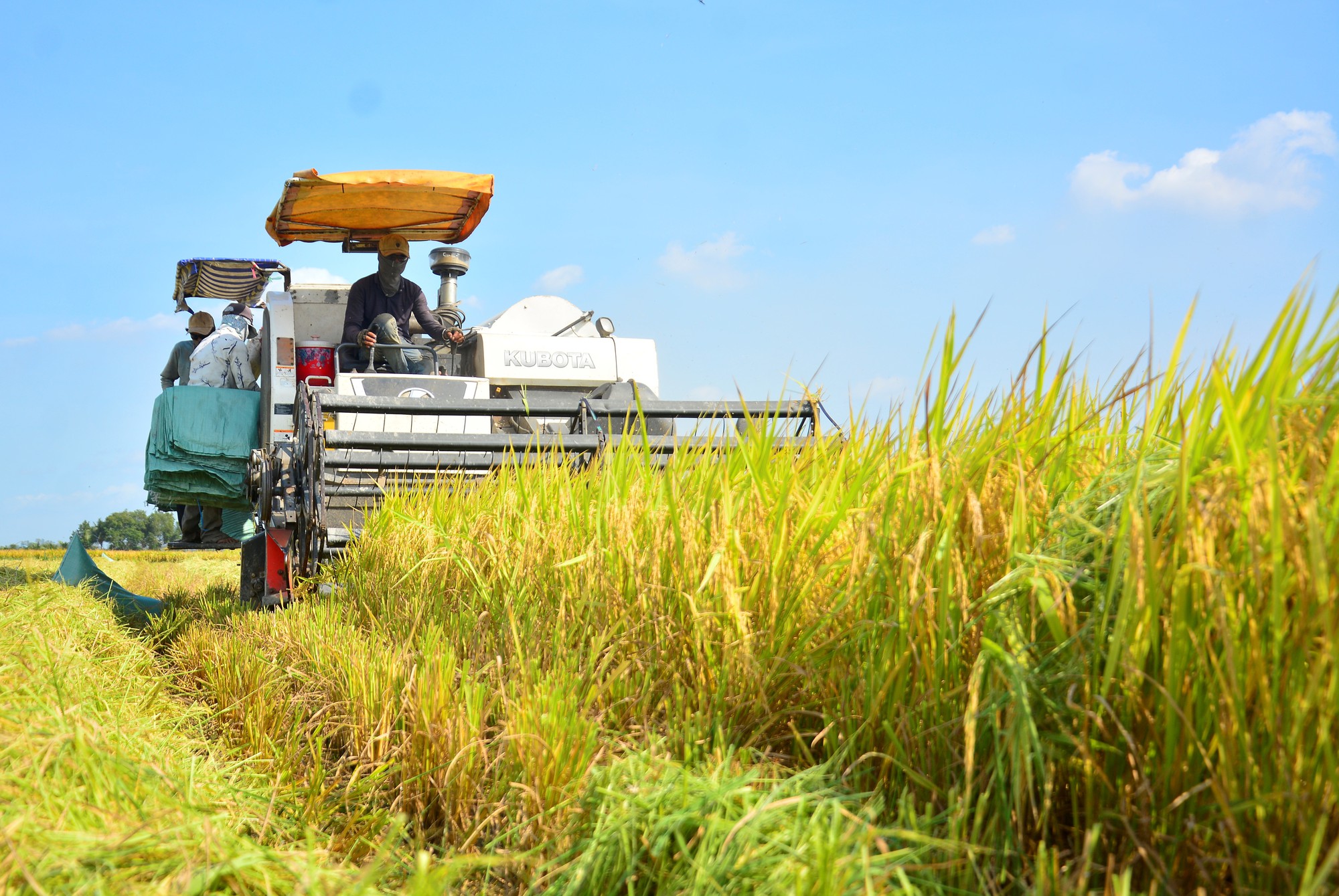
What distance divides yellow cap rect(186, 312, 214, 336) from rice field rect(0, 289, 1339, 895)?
9132 millimetres

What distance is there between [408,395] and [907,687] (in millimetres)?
5546

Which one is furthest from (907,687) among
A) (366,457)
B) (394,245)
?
(394,245)

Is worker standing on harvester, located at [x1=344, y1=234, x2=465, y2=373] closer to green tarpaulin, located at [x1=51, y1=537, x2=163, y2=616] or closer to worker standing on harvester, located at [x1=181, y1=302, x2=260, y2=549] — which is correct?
worker standing on harvester, located at [x1=181, y1=302, x2=260, y2=549]

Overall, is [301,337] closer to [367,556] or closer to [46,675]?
[367,556]

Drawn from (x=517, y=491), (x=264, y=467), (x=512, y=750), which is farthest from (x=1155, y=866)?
(x=264, y=467)

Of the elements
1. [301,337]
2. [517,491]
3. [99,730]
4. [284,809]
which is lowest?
[284,809]

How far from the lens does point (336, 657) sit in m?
3.53

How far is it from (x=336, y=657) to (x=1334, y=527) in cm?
297

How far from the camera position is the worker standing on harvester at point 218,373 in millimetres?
8625

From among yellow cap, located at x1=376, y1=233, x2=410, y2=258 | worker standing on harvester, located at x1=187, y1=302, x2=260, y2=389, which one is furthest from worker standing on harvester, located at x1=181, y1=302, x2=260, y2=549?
yellow cap, located at x1=376, y1=233, x2=410, y2=258

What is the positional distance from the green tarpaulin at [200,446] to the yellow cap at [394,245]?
1890mm

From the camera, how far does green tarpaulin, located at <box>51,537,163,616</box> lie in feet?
23.0

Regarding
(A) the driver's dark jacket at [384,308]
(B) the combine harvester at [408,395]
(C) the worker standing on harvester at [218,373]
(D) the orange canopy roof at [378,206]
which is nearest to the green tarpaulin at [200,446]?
(B) the combine harvester at [408,395]

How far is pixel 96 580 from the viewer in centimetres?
729
